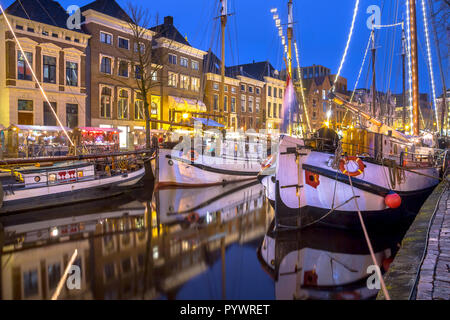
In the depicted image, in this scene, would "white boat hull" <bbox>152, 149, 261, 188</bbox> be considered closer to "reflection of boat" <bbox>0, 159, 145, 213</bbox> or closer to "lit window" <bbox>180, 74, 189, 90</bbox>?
"reflection of boat" <bbox>0, 159, 145, 213</bbox>

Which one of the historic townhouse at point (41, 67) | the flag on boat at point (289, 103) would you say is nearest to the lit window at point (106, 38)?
the historic townhouse at point (41, 67)

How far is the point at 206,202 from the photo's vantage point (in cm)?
1741

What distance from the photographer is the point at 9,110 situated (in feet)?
86.4

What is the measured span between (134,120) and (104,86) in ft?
14.6

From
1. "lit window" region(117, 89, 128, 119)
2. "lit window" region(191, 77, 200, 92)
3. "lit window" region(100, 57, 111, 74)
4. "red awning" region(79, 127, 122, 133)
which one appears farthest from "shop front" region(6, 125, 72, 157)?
"lit window" region(191, 77, 200, 92)

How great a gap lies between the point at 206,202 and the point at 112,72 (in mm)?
21707

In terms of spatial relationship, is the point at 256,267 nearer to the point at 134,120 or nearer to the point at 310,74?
the point at 134,120

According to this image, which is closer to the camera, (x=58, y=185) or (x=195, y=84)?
(x=58, y=185)

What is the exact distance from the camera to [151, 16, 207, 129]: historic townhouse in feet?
123

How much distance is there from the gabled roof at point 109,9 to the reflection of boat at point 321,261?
29448 mm

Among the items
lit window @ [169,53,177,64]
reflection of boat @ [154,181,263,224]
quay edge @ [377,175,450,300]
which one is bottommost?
reflection of boat @ [154,181,263,224]

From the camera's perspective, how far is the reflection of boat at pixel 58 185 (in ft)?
44.0

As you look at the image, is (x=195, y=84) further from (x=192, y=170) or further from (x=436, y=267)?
(x=436, y=267)

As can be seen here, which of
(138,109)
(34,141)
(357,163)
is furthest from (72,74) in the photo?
(357,163)
